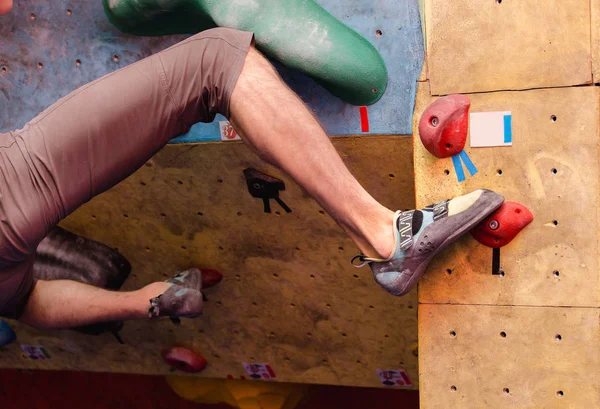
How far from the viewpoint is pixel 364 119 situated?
1.91 meters

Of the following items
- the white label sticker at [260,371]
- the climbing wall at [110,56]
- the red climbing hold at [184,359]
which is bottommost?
the white label sticker at [260,371]

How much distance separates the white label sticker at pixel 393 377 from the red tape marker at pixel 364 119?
890mm

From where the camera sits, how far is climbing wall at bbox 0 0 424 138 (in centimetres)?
186

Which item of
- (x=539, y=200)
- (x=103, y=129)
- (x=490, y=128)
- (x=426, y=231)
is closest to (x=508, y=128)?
(x=490, y=128)

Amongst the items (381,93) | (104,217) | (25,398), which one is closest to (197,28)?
(381,93)

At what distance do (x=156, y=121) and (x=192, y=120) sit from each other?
0.10 m

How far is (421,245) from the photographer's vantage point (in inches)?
67.4

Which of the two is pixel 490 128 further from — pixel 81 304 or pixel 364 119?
pixel 81 304

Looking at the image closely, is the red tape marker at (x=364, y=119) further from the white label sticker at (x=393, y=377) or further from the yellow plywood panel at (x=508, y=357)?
the white label sticker at (x=393, y=377)

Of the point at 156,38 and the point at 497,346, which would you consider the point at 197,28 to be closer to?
the point at 156,38

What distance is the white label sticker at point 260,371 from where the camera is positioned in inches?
103

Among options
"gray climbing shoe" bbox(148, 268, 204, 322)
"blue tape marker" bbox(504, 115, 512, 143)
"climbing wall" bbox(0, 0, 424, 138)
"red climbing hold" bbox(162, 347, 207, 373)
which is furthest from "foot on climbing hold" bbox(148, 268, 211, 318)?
"blue tape marker" bbox(504, 115, 512, 143)

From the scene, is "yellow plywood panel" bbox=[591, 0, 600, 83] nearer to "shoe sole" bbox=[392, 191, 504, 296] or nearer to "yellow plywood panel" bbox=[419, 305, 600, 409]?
"shoe sole" bbox=[392, 191, 504, 296]

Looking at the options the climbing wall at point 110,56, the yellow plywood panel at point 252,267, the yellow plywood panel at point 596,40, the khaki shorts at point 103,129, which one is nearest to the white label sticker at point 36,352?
the yellow plywood panel at point 252,267
